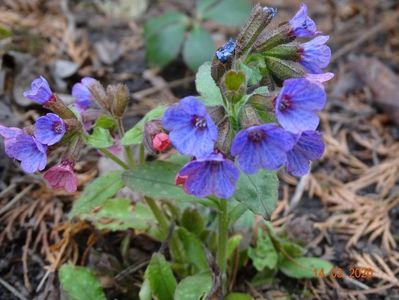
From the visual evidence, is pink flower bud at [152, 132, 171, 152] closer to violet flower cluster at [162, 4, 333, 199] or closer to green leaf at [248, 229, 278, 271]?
violet flower cluster at [162, 4, 333, 199]

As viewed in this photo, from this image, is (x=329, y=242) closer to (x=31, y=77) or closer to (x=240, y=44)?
(x=240, y=44)

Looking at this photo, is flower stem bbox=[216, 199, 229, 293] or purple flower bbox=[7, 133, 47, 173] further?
flower stem bbox=[216, 199, 229, 293]

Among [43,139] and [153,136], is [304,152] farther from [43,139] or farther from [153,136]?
[43,139]

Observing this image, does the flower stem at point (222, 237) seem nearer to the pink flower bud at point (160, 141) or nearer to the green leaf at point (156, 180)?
the green leaf at point (156, 180)

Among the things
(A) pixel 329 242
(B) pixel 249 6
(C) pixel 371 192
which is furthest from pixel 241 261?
(B) pixel 249 6

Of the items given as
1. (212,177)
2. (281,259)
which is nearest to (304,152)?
(212,177)

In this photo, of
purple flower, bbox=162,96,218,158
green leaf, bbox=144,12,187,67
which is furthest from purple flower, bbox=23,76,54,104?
green leaf, bbox=144,12,187,67
